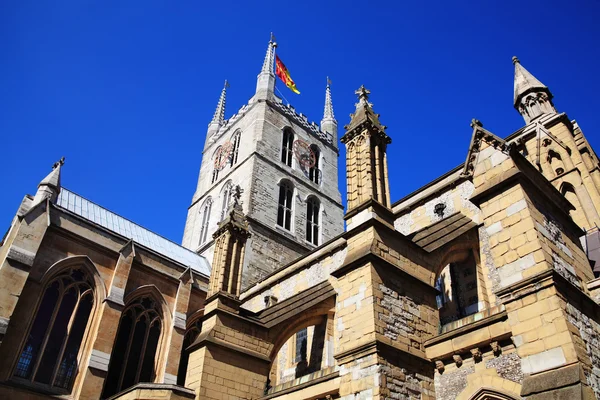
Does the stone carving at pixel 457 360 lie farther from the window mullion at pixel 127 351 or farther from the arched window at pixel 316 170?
the arched window at pixel 316 170

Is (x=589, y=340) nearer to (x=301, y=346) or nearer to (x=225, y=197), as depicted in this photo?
(x=301, y=346)

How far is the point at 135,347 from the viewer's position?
19094mm

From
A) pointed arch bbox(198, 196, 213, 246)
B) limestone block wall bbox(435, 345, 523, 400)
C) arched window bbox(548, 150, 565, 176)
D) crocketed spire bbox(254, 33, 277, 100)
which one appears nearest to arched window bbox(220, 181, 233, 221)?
pointed arch bbox(198, 196, 213, 246)

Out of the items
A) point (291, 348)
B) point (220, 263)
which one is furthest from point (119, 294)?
point (291, 348)

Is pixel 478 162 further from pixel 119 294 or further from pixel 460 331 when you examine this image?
pixel 119 294

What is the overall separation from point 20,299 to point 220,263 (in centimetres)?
759

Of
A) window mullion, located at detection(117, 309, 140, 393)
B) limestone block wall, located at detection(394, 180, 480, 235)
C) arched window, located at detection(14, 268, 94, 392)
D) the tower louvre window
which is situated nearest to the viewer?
limestone block wall, located at detection(394, 180, 480, 235)

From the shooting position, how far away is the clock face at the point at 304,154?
34.3 meters

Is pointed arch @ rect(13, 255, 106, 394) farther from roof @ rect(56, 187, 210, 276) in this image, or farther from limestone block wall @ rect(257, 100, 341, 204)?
limestone block wall @ rect(257, 100, 341, 204)

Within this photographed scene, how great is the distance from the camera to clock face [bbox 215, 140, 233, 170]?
3441cm

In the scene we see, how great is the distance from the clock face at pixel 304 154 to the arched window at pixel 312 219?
119 inches

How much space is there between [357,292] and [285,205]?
857 inches

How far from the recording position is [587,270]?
28.8ft

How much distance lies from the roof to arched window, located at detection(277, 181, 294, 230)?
5.53 meters
